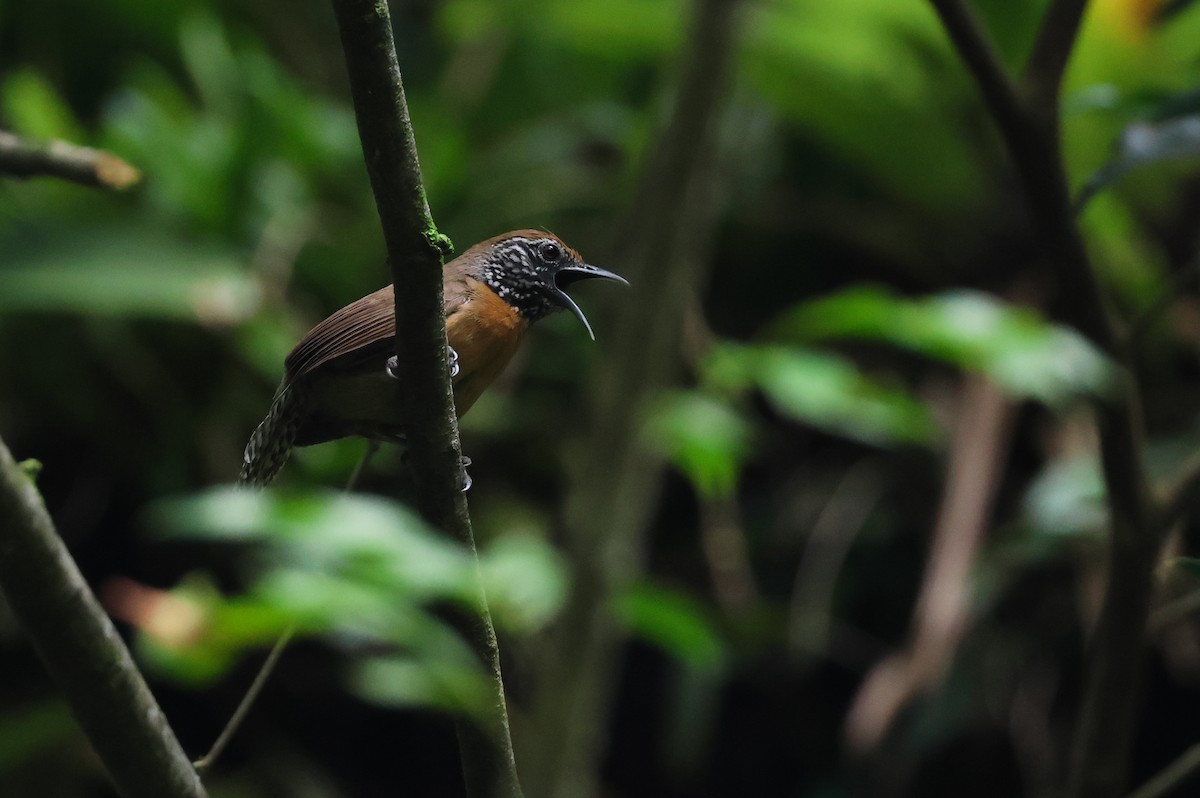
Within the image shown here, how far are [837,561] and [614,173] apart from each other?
5.55ft

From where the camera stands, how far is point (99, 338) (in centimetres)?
400

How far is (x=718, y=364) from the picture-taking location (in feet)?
11.2

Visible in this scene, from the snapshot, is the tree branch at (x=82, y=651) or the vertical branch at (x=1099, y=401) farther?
the vertical branch at (x=1099, y=401)

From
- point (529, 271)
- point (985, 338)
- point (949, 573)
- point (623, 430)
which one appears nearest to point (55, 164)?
point (529, 271)

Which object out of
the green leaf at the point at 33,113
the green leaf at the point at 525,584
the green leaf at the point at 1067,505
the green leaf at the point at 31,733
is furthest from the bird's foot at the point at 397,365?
the green leaf at the point at 33,113

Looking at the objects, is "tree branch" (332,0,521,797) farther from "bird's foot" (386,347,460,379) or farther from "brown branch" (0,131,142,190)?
"brown branch" (0,131,142,190)

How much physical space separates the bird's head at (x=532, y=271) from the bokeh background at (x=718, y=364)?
955 mm

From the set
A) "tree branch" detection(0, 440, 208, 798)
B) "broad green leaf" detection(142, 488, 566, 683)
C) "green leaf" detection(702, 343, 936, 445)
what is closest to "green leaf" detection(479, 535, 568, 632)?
"broad green leaf" detection(142, 488, 566, 683)

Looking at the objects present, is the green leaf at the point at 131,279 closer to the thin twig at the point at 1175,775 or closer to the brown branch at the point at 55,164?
the brown branch at the point at 55,164

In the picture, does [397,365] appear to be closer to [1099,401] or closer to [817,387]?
[1099,401]

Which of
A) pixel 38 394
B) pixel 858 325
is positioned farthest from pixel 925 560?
pixel 38 394

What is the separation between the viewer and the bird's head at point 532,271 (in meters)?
1.84

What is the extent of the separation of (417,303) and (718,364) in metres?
2.18

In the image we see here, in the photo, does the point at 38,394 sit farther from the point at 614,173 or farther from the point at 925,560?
the point at 925,560
